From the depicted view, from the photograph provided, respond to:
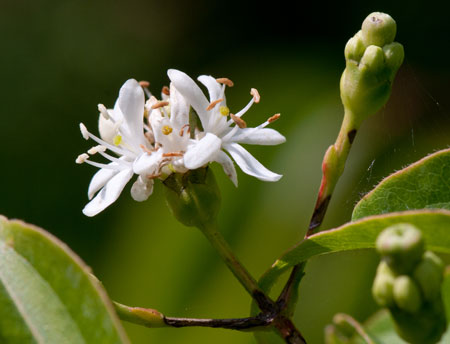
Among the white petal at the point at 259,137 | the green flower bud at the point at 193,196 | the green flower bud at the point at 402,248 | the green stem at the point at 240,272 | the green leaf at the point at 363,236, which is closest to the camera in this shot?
the green flower bud at the point at 402,248

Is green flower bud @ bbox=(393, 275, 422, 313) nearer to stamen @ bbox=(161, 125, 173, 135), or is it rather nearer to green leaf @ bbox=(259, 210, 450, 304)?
green leaf @ bbox=(259, 210, 450, 304)

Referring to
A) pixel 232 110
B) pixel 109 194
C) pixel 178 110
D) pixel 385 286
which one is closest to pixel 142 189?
pixel 109 194

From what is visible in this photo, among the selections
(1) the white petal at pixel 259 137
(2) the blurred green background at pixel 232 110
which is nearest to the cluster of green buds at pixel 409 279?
(1) the white petal at pixel 259 137

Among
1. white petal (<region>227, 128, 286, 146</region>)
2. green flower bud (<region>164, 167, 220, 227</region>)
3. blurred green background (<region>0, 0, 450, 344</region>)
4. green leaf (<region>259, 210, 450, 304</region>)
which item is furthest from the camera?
blurred green background (<region>0, 0, 450, 344</region>)

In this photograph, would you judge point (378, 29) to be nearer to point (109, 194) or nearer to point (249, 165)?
point (249, 165)

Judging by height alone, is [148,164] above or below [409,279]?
above

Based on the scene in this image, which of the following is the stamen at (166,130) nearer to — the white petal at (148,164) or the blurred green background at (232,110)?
the white petal at (148,164)

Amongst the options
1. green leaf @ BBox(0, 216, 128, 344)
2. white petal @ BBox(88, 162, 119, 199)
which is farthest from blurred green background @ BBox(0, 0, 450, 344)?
green leaf @ BBox(0, 216, 128, 344)
